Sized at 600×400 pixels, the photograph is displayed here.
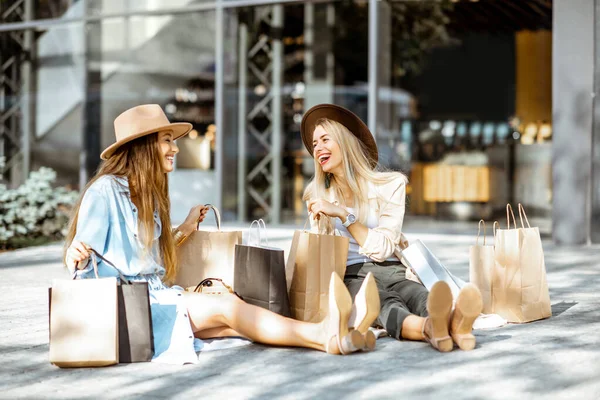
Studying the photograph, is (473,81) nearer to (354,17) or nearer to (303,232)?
(354,17)

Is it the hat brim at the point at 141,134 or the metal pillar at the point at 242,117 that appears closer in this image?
the hat brim at the point at 141,134

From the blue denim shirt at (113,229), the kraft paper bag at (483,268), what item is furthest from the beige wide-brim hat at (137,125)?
the kraft paper bag at (483,268)

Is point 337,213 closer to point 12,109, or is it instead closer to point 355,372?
point 355,372

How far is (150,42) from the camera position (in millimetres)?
12195

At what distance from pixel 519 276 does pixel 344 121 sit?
4.26 feet

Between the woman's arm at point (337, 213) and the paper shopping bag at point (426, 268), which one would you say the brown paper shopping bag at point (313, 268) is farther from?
the paper shopping bag at point (426, 268)

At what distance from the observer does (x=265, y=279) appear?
13.5ft

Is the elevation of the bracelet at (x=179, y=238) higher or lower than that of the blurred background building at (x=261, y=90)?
lower

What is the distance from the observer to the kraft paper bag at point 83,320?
3.53m

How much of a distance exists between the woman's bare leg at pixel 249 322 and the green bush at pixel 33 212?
620cm

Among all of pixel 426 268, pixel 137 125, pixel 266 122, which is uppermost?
pixel 266 122

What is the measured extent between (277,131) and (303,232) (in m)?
7.70

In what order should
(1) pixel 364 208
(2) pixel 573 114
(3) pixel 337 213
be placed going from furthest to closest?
(2) pixel 573 114
(1) pixel 364 208
(3) pixel 337 213

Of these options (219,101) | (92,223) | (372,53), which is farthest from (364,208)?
(219,101)
